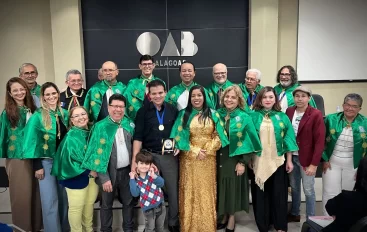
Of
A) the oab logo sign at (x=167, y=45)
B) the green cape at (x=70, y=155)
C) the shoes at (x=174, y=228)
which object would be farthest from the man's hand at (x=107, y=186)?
the oab logo sign at (x=167, y=45)

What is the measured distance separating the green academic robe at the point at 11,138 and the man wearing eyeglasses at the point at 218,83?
200 cm

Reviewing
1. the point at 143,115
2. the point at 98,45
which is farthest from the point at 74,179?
the point at 98,45

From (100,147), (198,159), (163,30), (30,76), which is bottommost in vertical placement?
(198,159)

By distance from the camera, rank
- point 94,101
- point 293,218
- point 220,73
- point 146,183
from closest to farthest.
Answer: point 146,183 < point 293,218 < point 94,101 < point 220,73

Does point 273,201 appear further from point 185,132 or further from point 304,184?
point 185,132

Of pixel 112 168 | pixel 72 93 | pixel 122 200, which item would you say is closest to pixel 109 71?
pixel 72 93

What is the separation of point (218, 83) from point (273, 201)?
1.46 m

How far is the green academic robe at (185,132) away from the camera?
2.89 meters

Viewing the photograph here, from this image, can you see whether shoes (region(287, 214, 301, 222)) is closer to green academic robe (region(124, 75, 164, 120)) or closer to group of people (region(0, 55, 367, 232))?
group of people (region(0, 55, 367, 232))

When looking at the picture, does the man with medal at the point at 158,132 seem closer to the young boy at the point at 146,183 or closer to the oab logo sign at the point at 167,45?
the young boy at the point at 146,183

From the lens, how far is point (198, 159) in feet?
9.62

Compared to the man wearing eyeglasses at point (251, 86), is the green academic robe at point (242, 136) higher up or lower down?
lower down

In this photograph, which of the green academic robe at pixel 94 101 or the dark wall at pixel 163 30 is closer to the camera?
the green academic robe at pixel 94 101

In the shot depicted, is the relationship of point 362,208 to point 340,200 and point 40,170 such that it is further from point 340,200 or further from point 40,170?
point 40,170
